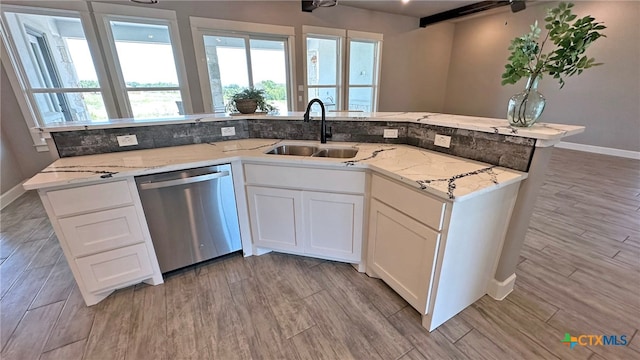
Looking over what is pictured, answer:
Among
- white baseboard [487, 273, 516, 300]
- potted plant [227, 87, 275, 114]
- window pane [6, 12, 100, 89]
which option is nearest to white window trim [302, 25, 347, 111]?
potted plant [227, 87, 275, 114]

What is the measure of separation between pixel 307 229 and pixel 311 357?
0.79 meters

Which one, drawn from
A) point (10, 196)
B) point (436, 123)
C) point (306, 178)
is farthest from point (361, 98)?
point (10, 196)

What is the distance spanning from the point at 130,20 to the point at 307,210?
3705 mm

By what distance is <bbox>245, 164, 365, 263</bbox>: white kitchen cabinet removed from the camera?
1.70 m

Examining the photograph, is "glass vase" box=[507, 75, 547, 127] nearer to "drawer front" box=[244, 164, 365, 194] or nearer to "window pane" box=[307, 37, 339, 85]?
"drawer front" box=[244, 164, 365, 194]

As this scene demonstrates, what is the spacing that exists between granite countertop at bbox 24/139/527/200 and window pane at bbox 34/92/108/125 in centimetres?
241

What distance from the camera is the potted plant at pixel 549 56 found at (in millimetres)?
1167

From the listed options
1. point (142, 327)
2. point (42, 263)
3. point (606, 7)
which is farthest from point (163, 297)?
point (606, 7)

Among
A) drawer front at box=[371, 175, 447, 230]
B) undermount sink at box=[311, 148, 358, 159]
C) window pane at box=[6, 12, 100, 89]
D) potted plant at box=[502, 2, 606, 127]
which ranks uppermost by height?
window pane at box=[6, 12, 100, 89]

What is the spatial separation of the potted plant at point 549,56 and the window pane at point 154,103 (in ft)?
13.6

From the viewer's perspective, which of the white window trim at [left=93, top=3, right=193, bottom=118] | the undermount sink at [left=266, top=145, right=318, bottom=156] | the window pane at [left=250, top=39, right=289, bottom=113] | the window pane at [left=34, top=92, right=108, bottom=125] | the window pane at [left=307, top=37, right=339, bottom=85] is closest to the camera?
the undermount sink at [left=266, top=145, right=318, bottom=156]

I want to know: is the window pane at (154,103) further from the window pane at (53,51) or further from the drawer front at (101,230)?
the drawer front at (101,230)

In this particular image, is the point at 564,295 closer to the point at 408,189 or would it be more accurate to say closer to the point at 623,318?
the point at 623,318

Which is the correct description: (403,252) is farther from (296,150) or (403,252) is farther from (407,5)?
(407,5)
